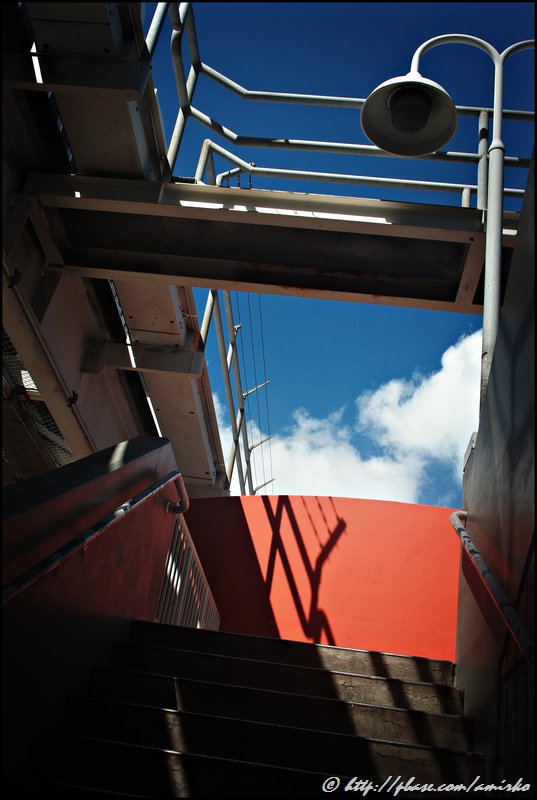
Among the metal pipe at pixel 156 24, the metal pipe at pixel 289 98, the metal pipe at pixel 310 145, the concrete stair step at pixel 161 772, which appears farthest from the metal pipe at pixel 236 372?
the concrete stair step at pixel 161 772

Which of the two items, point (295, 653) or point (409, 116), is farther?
point (409, 116)

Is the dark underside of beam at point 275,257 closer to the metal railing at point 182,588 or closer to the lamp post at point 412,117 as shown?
the lamp post at point 412,117

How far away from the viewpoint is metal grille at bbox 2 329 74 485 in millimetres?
6223

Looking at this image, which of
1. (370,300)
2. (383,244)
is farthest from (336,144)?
(370,300)

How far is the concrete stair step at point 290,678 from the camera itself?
10.3 ft

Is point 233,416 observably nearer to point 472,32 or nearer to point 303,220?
point 303,220

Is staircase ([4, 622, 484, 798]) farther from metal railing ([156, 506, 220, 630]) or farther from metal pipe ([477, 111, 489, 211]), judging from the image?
metal pipe ([477, 111, 489, 211])

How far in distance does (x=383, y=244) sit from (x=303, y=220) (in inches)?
32.4

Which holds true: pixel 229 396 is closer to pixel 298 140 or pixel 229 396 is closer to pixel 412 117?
pixel 298 140

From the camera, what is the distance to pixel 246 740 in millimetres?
2541

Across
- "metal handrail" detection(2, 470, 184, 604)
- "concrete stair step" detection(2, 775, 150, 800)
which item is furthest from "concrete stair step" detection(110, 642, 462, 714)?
"concrete stair step" detection(2, 775, 150, 800)

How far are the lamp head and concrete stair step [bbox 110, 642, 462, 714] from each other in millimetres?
3029

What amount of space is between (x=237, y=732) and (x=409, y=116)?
3424mm

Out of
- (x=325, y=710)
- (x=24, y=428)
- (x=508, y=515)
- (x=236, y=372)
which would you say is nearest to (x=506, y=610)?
(x=508, y=515)
